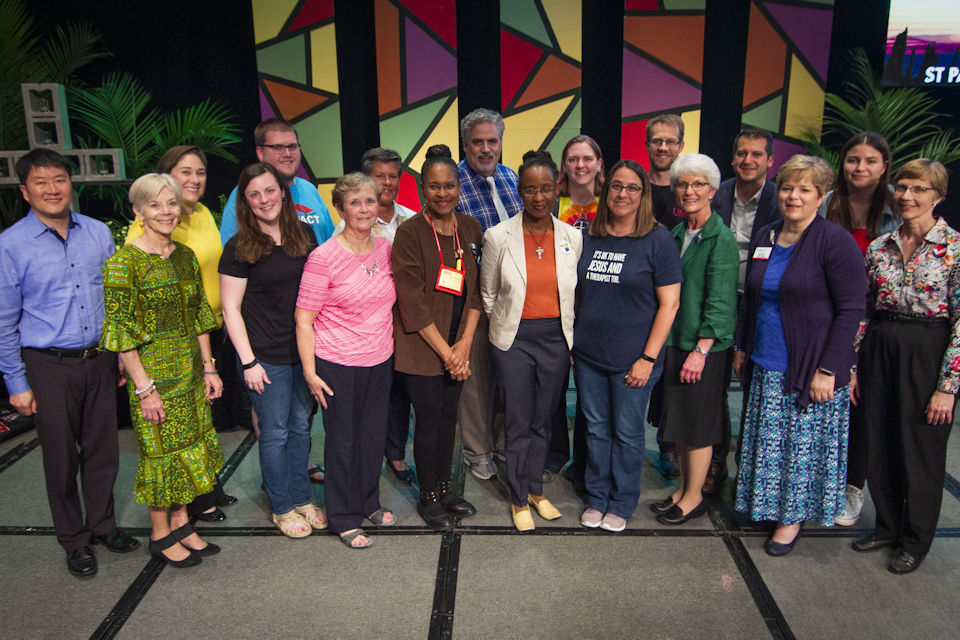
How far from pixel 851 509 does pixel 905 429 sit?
0.54 metres

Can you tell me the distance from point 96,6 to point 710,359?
5.62 meters

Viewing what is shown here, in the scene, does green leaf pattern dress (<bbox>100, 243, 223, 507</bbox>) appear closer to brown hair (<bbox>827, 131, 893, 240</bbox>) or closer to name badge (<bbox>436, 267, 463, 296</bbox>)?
name badge (<bbox>436, 267, 463, 296</bbox>)

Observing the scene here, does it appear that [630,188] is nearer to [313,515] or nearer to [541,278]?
[541,278]

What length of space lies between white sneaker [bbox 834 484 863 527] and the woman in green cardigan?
63cm

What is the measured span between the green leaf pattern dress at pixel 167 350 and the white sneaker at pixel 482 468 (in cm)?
128

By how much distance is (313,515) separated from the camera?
286cm

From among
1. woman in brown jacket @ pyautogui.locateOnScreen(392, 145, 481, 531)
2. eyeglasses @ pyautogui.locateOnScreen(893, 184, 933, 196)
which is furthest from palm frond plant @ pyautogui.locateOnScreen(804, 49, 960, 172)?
woman in brown jacket @ pyautogui.locateOnScreen(392, 145, 481, 531)

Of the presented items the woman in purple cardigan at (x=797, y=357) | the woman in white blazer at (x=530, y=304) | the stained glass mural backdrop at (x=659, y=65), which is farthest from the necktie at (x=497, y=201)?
the stained glass mural backdrop at (x=659, y=65)

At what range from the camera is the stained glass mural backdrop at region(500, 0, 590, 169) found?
5375 millimetres

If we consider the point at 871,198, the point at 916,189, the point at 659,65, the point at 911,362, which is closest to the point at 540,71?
the point at 659,65

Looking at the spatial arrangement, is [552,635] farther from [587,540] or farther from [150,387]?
[150,387]

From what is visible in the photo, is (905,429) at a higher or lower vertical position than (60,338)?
lower

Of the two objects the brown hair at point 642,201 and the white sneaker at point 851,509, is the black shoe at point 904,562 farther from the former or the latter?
the brown hair at point 642,201

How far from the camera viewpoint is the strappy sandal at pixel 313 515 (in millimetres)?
2842
